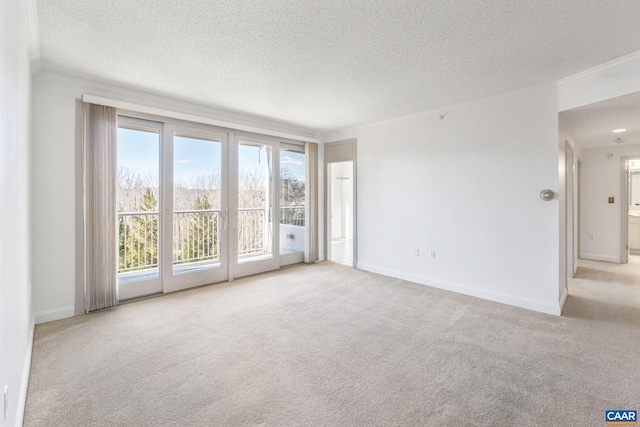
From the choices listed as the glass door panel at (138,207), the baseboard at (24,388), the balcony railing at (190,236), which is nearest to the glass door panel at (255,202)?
the balcony railing at (190,236)

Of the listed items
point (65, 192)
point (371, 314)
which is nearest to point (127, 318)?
point (65, 192)

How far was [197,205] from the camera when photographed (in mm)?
4281

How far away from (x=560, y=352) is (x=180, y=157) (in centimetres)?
475

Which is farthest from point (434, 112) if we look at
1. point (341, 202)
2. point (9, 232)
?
point (341, 202)

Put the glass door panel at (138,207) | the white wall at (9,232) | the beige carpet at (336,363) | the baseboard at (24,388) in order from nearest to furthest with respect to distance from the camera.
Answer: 1. the white wall at (9,232)
2. the baseboard at (24,388)
3. the beige carpet at (336,363)
4. the glass door panel at (138,207)

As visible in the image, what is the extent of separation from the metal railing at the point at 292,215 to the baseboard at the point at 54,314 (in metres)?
3.20

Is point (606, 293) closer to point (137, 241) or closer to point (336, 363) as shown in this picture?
point (336, 363)

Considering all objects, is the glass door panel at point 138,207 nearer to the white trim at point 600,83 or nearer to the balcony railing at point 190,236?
the balcony railing at point 190,236

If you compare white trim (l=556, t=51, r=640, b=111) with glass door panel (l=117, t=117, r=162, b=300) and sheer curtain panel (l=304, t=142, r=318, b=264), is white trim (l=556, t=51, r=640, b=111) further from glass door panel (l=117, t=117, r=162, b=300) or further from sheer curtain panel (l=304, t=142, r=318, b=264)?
glass door panel (l=117, t=117, r=162, b=300)

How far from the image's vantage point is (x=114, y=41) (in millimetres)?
2441

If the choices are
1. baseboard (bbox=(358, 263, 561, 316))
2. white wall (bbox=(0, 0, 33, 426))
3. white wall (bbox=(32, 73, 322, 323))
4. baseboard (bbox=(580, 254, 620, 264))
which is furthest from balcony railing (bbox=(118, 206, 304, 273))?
baseboard (bbox=(580, 254, 620, 264))

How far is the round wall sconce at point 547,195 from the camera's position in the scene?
3268mm

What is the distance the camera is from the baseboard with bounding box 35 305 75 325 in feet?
9.81

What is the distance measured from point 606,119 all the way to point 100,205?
20.2ft
